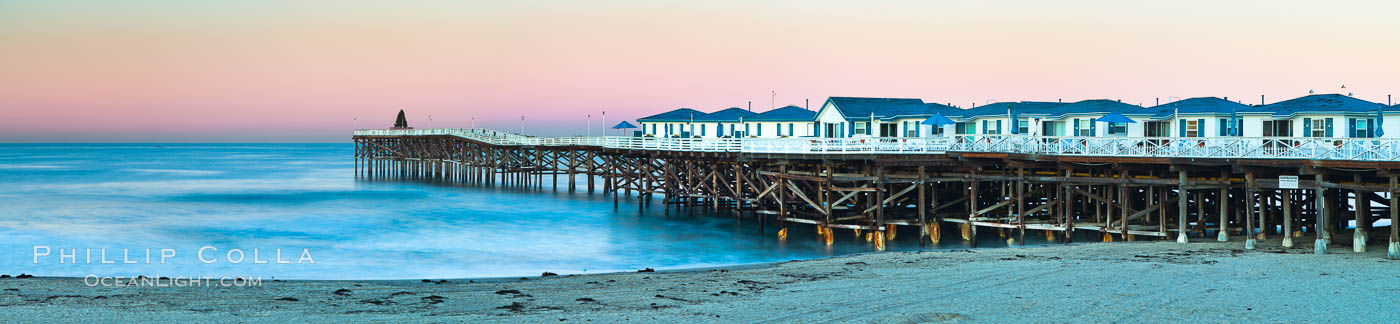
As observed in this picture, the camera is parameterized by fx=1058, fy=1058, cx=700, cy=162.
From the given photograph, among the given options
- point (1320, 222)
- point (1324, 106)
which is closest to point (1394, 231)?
point (1320, 222)

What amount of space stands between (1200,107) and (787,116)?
15.9 meters

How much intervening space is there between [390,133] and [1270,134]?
6448cm

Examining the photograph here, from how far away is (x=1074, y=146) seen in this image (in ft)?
84.6

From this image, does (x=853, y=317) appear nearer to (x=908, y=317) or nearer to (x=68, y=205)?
(x=908, y=317)

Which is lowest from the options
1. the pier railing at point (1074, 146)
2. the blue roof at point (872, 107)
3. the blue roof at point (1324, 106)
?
the pier railing at point (1074, 146)

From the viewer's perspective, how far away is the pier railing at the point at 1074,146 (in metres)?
20.9

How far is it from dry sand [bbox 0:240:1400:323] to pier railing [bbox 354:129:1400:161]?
2498 mm

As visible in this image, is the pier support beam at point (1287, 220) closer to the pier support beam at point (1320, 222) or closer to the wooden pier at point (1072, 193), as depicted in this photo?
the wooden pier at point (1072, 193)

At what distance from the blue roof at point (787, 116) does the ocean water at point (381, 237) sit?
5.17 m

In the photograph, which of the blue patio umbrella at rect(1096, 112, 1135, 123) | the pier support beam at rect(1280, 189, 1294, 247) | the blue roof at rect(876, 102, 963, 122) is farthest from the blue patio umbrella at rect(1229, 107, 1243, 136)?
the blue roof at rect(876, 102, 963, 122)

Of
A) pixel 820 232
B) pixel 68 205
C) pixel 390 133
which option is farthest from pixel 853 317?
pixel 390 133

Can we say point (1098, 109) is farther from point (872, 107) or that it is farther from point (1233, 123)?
point (872, 107)

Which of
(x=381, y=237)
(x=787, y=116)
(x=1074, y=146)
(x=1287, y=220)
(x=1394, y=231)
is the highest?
(x=787, y=116)

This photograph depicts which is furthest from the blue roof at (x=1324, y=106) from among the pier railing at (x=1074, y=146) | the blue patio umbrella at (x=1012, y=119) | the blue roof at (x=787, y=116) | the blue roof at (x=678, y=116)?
the blue roof at (x=678, y=116)
